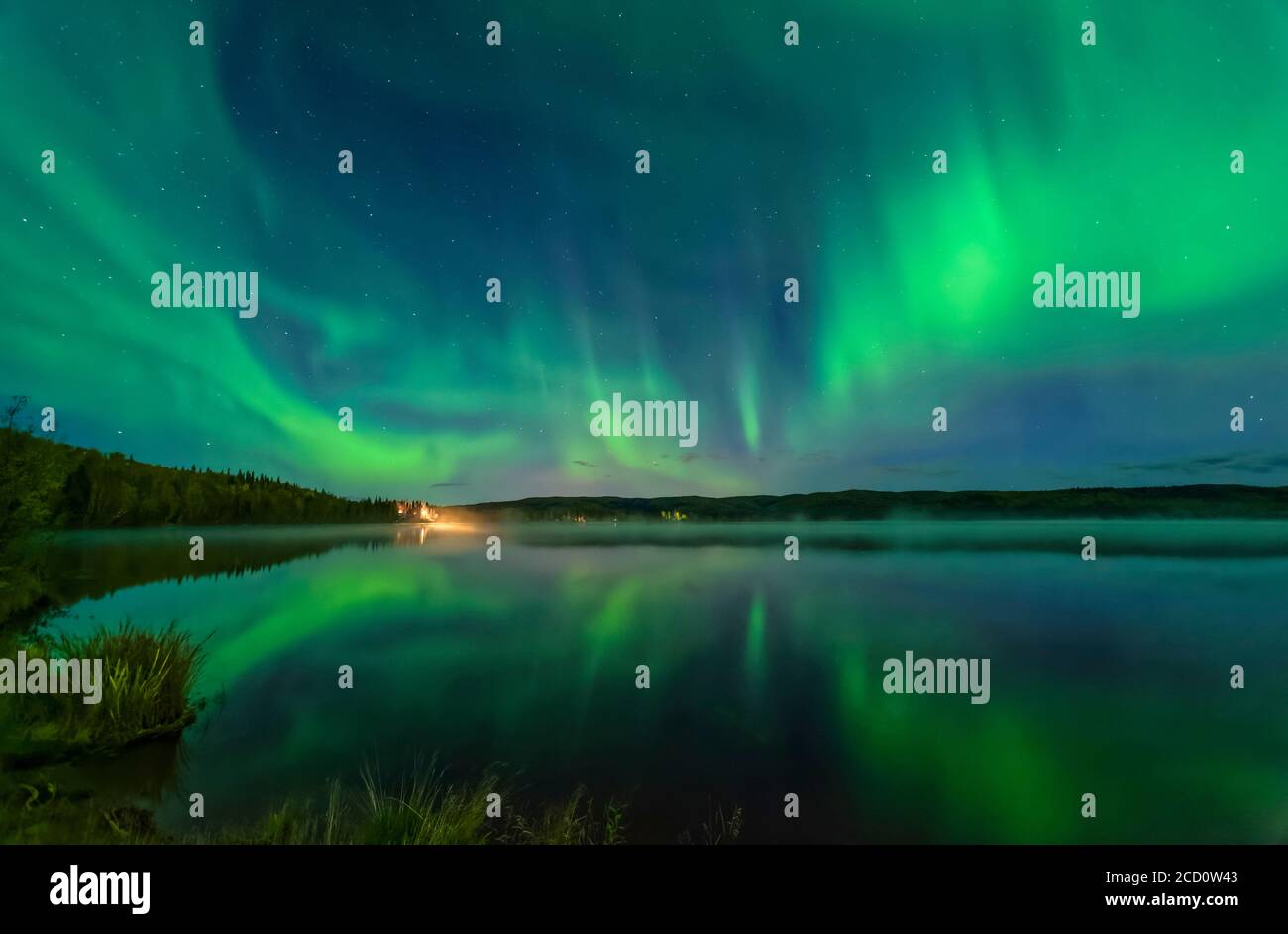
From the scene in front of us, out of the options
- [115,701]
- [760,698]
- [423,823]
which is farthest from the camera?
[760,698]

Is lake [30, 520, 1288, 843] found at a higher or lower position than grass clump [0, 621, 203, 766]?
lower

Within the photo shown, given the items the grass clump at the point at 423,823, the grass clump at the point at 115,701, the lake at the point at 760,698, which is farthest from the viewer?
the lake at the point at 760,698

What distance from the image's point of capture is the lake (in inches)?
295

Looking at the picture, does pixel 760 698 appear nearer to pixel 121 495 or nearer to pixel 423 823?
pixel 423 823

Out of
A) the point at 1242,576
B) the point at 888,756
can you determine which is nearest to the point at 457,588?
the point at 888,756

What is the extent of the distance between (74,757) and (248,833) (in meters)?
3.31

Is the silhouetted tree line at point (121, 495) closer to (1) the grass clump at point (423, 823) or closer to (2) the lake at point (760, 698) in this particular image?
(2) the lake at point (760, 698)

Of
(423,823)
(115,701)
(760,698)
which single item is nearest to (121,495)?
(115,701)

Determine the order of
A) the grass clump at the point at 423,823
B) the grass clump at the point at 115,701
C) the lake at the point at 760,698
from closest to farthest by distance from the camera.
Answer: the grass clump at the point at 423,823 < the grass clump at the point at 115,701 < the lake at the point at 760,698

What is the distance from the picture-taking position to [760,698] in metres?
10.4

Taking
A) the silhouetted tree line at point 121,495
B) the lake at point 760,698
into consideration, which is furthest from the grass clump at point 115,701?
the silhouetted tree line at point 121,495

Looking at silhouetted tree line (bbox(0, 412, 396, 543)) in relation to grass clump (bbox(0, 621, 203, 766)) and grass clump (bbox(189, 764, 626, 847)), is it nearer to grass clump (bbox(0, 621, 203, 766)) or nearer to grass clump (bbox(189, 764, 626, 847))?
grass clump (bbox(0, 621, 203, 766))

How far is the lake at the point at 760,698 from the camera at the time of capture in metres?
7.50

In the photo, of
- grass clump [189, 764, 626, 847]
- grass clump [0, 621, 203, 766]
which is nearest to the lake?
grass clump [0, 621, 203, 766]
